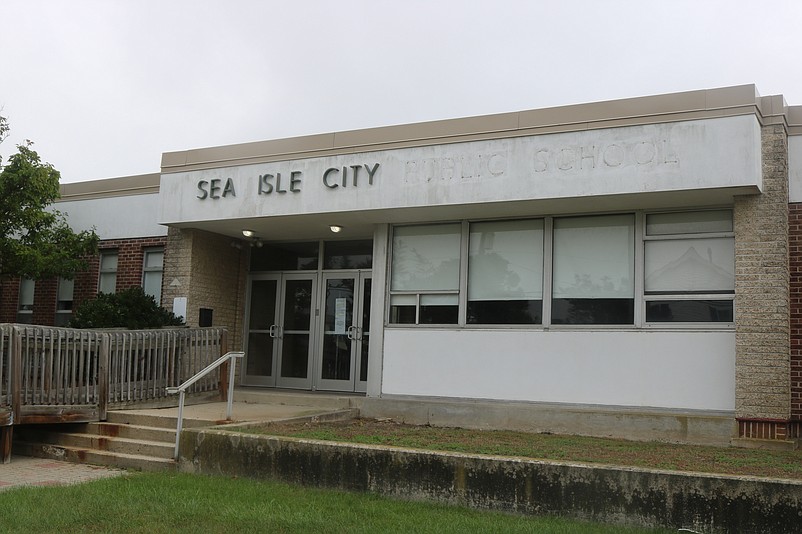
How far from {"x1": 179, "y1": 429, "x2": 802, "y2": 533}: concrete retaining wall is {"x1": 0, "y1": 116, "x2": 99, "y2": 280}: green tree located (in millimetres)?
6819

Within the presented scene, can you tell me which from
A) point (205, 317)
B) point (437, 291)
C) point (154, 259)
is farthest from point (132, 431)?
point (154, 259)

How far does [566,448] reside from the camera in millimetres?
8781

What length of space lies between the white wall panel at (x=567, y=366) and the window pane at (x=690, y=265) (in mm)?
625

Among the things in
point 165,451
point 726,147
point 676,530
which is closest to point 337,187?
point 165,451

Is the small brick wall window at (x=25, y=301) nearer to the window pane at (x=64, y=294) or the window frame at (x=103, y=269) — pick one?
the window pane at (x=64, y=294)

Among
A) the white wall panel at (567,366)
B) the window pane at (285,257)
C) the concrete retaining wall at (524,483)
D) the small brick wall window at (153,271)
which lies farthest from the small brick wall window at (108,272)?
the concrete retaining wall at (524,483)

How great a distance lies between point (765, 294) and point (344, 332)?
277 inches

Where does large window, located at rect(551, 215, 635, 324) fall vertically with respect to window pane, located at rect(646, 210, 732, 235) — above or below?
below

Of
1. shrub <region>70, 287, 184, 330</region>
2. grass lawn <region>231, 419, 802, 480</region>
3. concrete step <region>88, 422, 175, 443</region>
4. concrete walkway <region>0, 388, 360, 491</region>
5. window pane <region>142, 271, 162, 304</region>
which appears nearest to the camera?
grass lawn <region>231, 419, 802, 480</region>

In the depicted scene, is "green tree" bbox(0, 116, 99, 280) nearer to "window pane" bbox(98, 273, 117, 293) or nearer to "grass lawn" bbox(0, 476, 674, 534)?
"window pane" bbox(98, 273, 117, 293)

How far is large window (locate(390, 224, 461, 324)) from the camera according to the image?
1227cm

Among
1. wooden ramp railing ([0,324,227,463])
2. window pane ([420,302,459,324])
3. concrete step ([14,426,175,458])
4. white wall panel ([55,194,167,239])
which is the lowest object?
concrete step ([14,426,175,458])

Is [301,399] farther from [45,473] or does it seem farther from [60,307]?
[60,307]


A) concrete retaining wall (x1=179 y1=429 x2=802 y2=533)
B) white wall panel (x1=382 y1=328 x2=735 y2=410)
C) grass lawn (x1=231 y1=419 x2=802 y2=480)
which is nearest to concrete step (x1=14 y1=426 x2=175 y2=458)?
concrete retaining wall (x1=179 y1=429 x2=802 y2=533)
